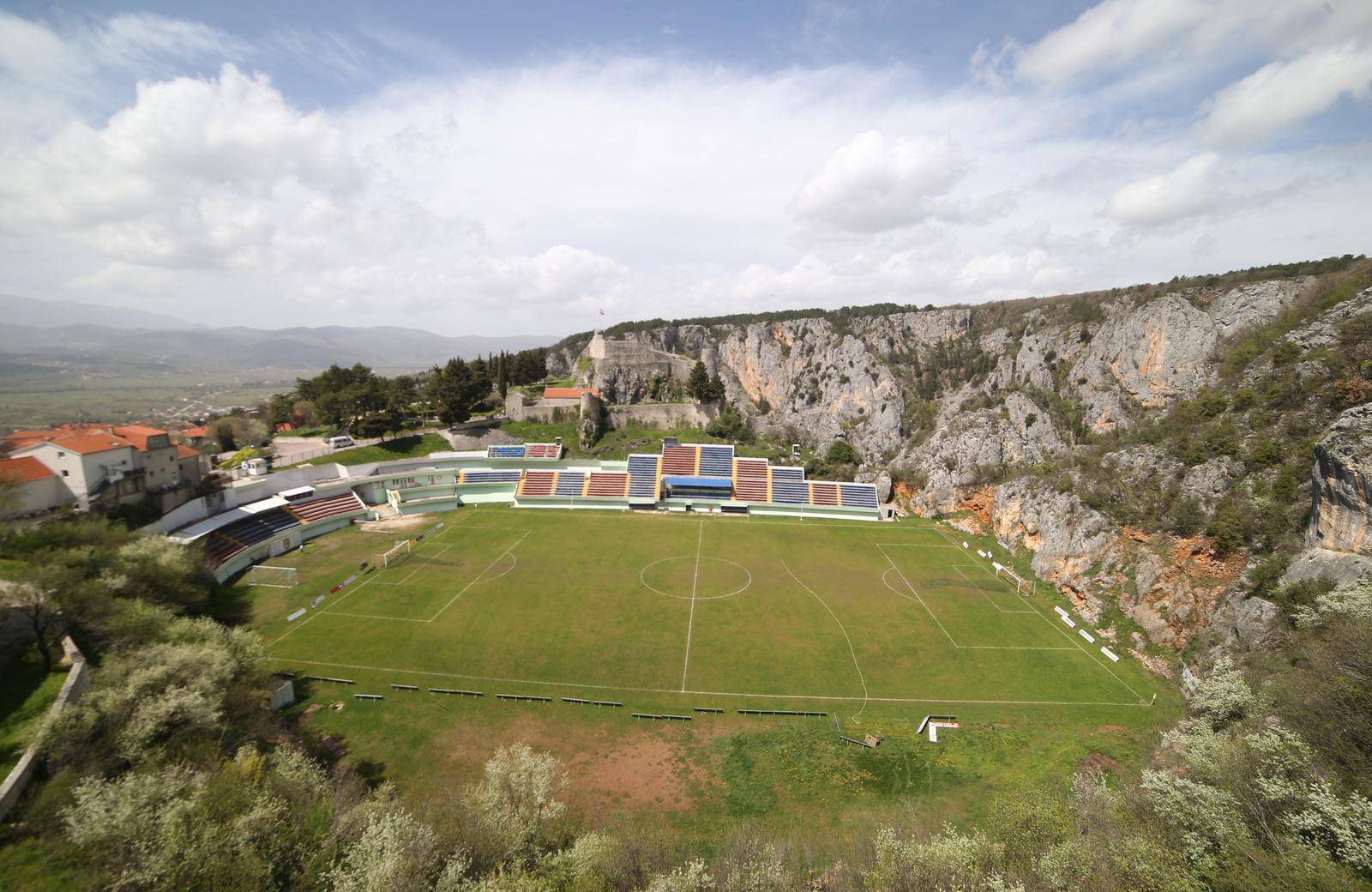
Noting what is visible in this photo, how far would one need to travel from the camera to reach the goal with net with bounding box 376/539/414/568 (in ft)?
98.8

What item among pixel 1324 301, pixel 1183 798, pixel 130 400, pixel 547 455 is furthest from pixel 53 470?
pixel 130 400

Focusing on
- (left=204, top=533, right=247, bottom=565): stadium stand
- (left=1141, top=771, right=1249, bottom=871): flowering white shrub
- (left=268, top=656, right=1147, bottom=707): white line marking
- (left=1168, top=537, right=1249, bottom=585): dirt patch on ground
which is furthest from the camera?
(left=204, top=533, right=247, bottom=565): stadium stand

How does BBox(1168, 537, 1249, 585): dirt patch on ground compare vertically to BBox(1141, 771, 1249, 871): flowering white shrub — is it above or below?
above

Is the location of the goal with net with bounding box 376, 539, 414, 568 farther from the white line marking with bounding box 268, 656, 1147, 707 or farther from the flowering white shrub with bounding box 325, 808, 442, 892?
the flowering white shrub with bounding box 325, 808, 442, 892

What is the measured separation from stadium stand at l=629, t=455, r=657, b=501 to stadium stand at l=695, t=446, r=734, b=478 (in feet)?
13.7

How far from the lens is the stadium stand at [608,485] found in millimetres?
43406

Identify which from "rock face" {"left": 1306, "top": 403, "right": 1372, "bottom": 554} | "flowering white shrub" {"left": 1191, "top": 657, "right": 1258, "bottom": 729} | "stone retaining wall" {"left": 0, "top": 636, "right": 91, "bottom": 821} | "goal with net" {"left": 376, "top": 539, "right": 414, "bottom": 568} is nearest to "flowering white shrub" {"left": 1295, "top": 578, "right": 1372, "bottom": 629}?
"rock face" {"left": 1306, "top": 403, "right": 1372, "bottom": 554}

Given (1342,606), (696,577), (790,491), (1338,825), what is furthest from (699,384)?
(1338,825)

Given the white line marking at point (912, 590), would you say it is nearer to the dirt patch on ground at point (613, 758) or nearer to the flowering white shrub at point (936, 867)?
the dirt patch on ground at point (613, 758)

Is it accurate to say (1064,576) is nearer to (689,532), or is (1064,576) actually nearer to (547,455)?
(689,532)

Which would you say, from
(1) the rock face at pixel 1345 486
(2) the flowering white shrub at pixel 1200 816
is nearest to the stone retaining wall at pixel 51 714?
(2) the flowering white shrub at pixel 1200 816

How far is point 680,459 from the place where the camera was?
154 ft

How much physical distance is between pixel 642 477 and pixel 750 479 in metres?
9.49

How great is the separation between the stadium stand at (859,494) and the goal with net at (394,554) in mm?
32254
